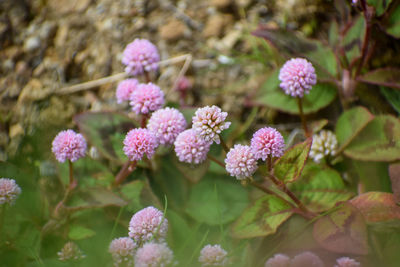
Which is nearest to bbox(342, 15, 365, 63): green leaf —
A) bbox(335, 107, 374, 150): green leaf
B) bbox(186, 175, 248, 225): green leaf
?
bbox(335, 107, 374, 150): green leaf

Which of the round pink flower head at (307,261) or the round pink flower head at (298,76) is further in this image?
the round pink flower head at (298,76)

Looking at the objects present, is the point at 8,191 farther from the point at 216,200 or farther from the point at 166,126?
the point at 216,200

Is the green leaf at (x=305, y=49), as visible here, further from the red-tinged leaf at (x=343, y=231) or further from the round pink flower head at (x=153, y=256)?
the round pink flower head at (x=153, y=256)

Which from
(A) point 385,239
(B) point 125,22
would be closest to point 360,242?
(A) point 385,239

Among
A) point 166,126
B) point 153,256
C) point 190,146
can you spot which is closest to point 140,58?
Answer: point 166,126

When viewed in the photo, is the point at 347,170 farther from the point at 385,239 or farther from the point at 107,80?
the point at 107,80

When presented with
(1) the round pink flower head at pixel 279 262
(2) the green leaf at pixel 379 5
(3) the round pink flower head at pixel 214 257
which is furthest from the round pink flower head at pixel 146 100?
(2) the green leaf at pixel 379 5
